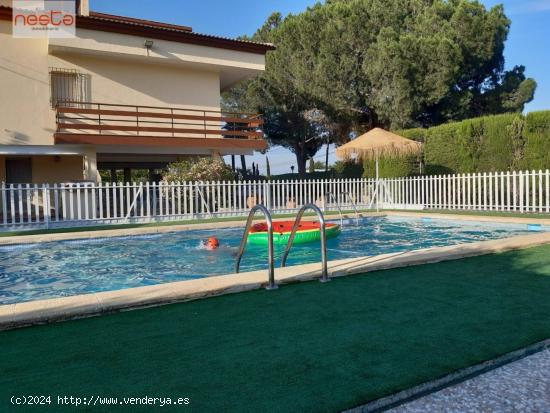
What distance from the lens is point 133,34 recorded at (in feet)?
59.4

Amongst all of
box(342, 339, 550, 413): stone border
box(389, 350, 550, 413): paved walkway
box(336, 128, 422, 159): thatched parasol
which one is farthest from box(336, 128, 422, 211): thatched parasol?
box(389, 350, 550, 413): paved walkway

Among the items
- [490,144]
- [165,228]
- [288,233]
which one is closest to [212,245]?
[288,233]

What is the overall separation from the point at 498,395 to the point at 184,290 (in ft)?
9.87

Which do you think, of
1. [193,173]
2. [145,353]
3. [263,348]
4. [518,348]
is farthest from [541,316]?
[193,173]

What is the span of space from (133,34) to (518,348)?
60.0 ft

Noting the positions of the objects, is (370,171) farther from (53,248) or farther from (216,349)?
(216,349)

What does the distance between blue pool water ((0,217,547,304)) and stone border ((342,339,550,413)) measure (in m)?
5.13

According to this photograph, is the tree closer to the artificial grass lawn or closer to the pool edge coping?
the pool edge coping

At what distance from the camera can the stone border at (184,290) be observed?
401 cm

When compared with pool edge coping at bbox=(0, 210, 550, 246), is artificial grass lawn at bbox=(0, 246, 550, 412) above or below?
below

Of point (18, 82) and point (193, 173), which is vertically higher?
point (18, 82)

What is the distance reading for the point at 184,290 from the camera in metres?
4.68

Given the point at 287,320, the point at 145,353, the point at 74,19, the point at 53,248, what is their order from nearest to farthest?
the point at 145,353 < the point at 287,320 < the point at 53,248 < the point at 74,19

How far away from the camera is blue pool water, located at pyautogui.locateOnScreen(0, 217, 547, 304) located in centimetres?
729
